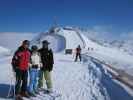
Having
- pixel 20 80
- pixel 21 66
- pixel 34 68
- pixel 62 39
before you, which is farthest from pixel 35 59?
pixel 62 39

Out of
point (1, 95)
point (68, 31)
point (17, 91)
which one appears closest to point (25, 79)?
point (17, 91)

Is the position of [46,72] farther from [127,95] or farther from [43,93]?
[127,95]

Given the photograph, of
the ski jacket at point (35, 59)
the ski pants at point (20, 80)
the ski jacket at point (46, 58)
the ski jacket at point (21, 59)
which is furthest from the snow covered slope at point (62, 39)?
the ski jacket at point (21, 59)

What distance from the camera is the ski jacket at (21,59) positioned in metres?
8.27

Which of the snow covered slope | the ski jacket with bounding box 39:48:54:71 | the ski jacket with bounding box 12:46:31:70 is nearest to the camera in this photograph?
the ski jacket with bounding box 12:46:31:70

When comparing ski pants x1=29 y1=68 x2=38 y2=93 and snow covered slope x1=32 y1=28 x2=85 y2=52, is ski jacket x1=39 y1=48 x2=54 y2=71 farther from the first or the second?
snow covered slope x1=32 y1=28 x2=85 y2=52

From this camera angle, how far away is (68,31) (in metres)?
75.2

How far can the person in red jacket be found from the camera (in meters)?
8.28

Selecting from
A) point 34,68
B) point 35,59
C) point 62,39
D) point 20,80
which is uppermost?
point 62,39

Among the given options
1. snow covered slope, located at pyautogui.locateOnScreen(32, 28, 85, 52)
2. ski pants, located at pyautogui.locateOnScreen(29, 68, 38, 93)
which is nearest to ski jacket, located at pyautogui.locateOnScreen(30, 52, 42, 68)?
ski pants, located at pyautogui.locateOnScreen(29, 68, 38, 93)

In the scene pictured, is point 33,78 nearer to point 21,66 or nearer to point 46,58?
point 21,66

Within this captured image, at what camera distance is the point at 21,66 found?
8320mm

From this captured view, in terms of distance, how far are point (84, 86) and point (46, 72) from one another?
7.97 feet

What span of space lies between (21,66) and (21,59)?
0.22 metres
